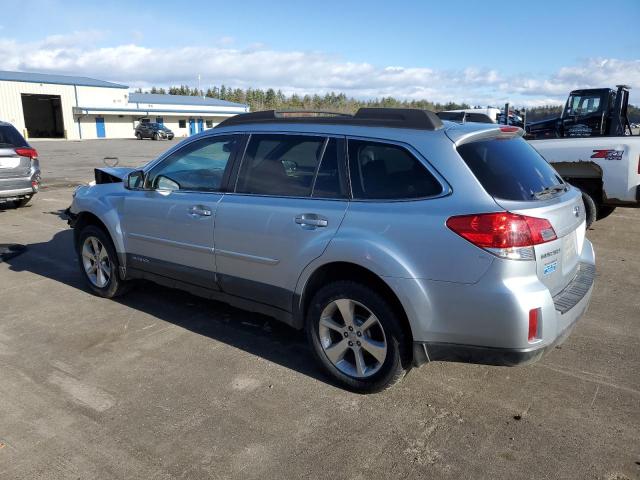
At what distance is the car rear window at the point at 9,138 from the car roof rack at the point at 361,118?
741cm

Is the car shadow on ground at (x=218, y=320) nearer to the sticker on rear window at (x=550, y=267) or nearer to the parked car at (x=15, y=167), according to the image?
the sticker on rear window at (x=550, y=267)

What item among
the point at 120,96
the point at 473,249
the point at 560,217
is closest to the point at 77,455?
the point at 473,249

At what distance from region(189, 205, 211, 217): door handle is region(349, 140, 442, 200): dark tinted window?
1.35 m

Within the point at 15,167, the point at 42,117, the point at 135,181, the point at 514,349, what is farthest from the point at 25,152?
the point at 42,117

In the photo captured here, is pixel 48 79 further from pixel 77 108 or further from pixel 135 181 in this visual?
pixel 135 181

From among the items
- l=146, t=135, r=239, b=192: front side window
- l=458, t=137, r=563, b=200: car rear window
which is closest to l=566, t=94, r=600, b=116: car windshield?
l=458, t=137, r=563, b=200: car rear window

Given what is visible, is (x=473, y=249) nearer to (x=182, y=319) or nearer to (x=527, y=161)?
(x=527, y=161)

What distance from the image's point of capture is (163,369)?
12.9 feet

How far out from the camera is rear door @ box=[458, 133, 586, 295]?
3050 millimetres

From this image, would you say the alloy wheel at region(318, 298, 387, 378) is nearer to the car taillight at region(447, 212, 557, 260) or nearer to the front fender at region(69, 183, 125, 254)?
the car taillight at region(447, 212, 557, 260)

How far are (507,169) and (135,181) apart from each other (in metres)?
3.39

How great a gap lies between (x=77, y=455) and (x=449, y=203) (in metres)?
2.55

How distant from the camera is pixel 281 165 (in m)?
3.95

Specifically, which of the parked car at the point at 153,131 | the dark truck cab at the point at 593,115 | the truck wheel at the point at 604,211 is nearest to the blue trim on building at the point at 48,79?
the parked car at the point at 153,131
